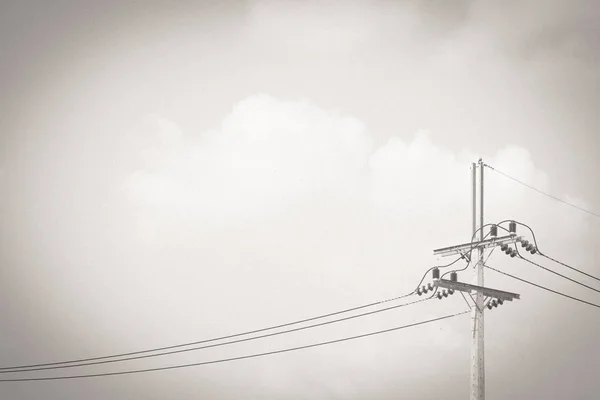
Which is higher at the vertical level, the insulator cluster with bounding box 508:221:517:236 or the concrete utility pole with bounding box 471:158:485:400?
the insulator cluster with bounding box 508:221:517:236

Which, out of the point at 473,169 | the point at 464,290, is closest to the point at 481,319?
the point at 464,290

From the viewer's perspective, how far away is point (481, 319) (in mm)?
37094

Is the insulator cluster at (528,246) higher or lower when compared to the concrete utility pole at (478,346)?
higher

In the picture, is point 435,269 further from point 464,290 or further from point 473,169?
point 473,169

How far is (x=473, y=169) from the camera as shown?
40.0m

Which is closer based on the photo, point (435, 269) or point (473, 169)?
point (435, 269)

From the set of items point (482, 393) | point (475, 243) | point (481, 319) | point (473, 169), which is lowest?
point (482, 393)

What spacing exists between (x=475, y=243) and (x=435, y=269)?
183 cm

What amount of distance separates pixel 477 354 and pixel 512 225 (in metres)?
4.98

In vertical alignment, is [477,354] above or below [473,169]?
below

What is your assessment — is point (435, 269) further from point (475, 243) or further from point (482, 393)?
point (482, 393)

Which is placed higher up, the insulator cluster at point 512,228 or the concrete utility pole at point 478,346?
the insulator cluster at point 512,228

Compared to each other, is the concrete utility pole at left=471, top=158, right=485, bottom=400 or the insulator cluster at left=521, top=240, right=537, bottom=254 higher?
the insulator cluster at left=521, top=240, right=537, bottom=254

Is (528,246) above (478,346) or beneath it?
above
